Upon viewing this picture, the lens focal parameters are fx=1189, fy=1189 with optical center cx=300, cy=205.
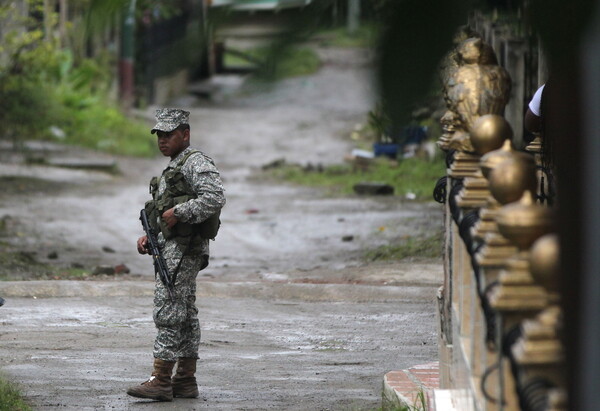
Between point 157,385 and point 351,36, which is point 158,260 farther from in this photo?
point 351,36

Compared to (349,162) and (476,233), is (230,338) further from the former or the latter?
(349,162)

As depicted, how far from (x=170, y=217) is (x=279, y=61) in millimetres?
4653

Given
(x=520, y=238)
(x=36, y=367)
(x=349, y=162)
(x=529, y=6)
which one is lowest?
(x=349, y=162)

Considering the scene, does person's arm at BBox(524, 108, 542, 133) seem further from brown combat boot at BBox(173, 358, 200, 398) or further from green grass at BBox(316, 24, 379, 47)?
green grass at BBox(316, 24, 379, 47)

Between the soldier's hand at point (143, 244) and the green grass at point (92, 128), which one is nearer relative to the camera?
the soldier's hand at point (143, 244)

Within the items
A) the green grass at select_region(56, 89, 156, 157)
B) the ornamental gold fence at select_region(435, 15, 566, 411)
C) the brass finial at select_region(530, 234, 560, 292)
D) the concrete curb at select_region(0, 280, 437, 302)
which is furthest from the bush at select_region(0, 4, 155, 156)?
the brass finial at select_region(530, 234, 560, 292)

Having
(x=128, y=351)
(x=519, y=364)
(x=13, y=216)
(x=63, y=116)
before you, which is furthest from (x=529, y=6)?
(x=63, y=116)

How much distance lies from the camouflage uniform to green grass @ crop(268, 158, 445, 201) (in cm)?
891

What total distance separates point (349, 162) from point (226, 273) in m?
7.68

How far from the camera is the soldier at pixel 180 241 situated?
6.18m

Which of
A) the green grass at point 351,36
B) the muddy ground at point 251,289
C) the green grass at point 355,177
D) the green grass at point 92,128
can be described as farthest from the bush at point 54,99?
the green grass at point 351,36

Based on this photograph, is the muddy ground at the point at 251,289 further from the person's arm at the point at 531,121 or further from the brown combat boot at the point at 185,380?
the person's arm at the point at 531,121

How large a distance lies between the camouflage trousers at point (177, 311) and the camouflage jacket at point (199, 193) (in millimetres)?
51

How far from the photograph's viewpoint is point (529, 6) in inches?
58.1
